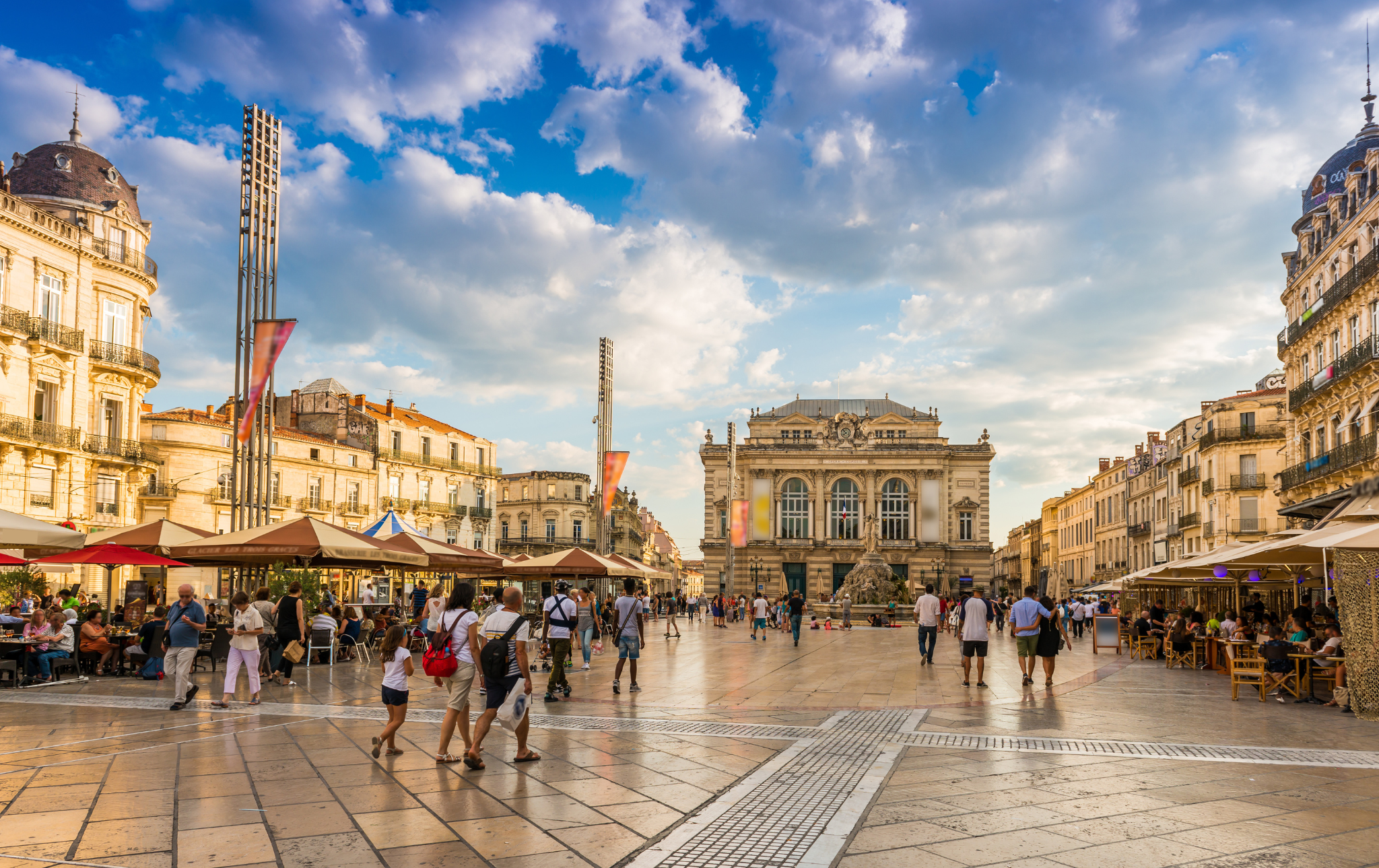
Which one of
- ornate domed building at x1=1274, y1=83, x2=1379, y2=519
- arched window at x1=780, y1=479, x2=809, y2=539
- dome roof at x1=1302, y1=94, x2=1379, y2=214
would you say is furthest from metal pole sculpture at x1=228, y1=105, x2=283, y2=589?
arched window at x1=780, y1=479, x2=809, y2=539

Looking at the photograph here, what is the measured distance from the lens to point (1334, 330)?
29047 millimetres

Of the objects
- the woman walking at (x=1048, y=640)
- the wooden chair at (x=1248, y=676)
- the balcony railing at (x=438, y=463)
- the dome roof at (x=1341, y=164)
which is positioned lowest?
the wooden chair at (x=1248, y=676)

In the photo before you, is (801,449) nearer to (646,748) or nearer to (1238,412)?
(1238,412)

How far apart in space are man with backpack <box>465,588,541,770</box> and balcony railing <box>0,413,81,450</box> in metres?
27.2

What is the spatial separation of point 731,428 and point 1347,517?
38711 millimetres

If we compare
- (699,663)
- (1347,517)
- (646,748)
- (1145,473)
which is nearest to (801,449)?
(1145,473)

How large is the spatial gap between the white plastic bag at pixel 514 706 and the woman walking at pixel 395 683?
0.97 m

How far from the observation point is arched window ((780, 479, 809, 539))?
257 ft

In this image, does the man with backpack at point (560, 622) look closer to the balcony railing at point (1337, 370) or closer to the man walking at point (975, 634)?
the man walking at point (975, 634)

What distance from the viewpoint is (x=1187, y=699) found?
13.2 metres

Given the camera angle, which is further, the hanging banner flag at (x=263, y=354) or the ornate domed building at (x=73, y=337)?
the ornate domed building at (x=73, y=337)

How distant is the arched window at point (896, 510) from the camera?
78.1m

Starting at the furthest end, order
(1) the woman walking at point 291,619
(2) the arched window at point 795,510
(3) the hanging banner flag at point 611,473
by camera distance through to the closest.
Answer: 1. (2) the arched window at point 795,510
2. (3) the hanging banner flag at point 611,473
3. (1) the woman walking at point 291,619

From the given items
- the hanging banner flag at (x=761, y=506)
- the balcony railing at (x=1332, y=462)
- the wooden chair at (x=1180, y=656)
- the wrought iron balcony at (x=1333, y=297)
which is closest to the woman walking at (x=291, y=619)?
the wooden chair at (x=1180, y=656)
